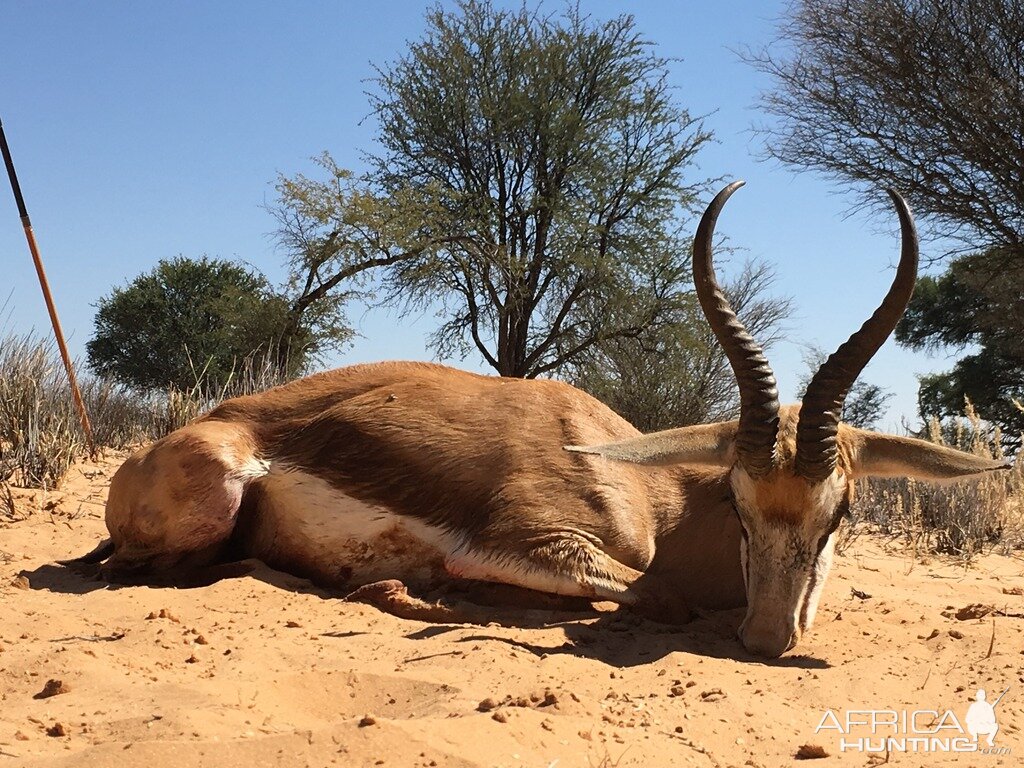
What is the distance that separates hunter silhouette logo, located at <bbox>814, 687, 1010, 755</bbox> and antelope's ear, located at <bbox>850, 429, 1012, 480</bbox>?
138cm

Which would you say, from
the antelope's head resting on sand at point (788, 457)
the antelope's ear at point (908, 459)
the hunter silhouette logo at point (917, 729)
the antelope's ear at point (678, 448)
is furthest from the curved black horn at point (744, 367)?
the hunter silhouette logo at point (917, 729)

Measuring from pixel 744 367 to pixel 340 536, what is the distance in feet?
9.15

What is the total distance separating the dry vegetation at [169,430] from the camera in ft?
29.6

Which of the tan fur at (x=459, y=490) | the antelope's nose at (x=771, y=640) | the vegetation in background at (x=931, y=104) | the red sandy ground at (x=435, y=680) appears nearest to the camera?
the red sandy ground at (x=435, y=680)

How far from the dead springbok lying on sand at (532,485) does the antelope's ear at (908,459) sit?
1 cm

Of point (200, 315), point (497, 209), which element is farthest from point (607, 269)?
point (200, 315)

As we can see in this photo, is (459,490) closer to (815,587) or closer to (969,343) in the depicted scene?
(815,587)

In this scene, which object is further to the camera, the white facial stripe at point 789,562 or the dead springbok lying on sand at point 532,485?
the dead springbok lying on sand at point 532,485

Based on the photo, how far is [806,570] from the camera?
16.2 ft

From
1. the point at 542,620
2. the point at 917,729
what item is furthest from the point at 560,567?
the point at 917,729

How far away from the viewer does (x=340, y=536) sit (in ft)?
21.2

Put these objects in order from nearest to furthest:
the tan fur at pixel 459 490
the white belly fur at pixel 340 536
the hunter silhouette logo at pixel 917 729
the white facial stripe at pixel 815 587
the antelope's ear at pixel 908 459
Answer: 1. the hunter silhouette logo at pixel 917 729
2. the white facial stripe at pixel 815 587
3. the antelope's ear at pixel 908 459
4. the tan fur at pixel 459 490
5. the white belly fur at pixel 340 536

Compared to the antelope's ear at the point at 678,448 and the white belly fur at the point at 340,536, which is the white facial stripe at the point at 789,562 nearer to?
the antelope's ear at the point at 678,448

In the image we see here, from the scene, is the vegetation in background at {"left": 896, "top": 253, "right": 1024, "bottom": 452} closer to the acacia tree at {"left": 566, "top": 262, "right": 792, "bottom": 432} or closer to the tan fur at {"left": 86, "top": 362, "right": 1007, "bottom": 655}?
the acacia tree at {"left": 566, "top": 262, "right": 792, "bottom": 432}
